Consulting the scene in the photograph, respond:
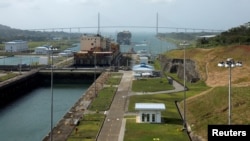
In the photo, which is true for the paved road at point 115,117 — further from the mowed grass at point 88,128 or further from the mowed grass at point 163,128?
the mowed grass at point 163,128

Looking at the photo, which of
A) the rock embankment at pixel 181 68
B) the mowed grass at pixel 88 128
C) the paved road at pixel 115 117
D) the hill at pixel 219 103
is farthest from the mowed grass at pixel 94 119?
the rock embankment at pixel 181 68

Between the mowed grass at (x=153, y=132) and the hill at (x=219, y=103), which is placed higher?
the hill at (x=219, y=103)

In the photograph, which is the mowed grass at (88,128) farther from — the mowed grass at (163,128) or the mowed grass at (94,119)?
the mowed grass at (163,128)

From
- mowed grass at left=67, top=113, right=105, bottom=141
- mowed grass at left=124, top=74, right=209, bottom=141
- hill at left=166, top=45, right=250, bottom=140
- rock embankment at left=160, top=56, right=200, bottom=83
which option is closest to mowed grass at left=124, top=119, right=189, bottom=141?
mowed grass at left=124, top=74, right=209, bottom=141

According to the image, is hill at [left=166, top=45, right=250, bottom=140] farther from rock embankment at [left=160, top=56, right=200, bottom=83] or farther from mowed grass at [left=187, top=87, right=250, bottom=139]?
rock embankment at [left=160, top=56, right=200, bottom=83]

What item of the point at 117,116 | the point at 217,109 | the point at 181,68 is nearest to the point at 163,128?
the point at 217,109

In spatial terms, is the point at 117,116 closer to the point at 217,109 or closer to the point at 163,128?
the point at 163,128

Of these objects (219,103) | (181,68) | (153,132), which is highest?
(181,68)

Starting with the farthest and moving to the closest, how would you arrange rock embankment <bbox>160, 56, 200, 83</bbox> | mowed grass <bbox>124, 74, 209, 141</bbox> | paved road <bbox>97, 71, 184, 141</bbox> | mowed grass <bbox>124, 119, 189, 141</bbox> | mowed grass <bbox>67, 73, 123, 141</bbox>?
rock embankment <bbox>160, 56, 200, 83</bbox>, paved road <bbox>97, 71, 184, 141</bbox>, mowed grass <bbox>67, 73, 123, 141</bbox>, mowed grass <bbox>124, 74, 209, 141</bbox>, mowed grass <bbox>124, 119, 189, 141</bbox>

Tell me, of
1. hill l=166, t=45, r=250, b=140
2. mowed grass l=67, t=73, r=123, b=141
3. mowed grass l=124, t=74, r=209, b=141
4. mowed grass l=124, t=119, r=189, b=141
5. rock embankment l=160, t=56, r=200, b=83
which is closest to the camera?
mowed grass l=124, t=119, r=189, b=141

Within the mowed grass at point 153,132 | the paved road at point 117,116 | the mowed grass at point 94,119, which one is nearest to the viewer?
the mowed grass at point 153,132

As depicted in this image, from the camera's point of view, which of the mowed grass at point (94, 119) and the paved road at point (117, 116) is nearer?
the mowed grass at point (94, 119)

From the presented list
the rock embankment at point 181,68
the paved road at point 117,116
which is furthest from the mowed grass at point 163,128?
the rock embankment at point 181,68

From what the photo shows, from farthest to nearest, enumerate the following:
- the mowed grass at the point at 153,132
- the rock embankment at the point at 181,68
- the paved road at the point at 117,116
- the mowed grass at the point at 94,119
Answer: the rock embankment at the point at 181,68 → the paved road at the point at 117,116 → the mowed grass at the point at 94,119 → the mowed grass at the point at 153,132
